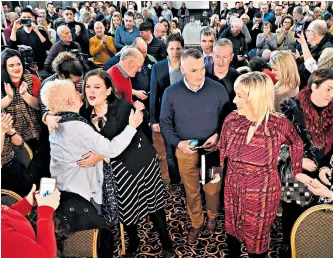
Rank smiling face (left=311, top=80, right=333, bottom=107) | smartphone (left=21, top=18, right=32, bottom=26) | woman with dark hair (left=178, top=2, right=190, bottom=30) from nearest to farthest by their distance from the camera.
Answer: smiling face (left=311, top=80, right=333, bottom=107)
smartphone (left=21, top=18, right=32, bottom=26)
woman with dark hair (left=178, top=2, right=190, bottom=30)

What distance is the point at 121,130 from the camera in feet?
6.95

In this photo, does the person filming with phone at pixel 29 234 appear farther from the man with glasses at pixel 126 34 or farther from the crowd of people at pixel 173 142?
the man with glasses at pixel 126 34

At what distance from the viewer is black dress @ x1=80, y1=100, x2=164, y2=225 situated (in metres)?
2.11

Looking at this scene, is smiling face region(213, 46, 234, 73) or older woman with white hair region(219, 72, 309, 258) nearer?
older woman with white hair region(219, 72, 309, 258)

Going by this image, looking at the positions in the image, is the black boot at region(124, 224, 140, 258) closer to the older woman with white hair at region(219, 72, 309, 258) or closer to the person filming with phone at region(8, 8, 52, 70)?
the older woman with white hair at region(219, 72, 309, 258)

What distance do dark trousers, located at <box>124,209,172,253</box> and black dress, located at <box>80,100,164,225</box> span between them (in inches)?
3.5

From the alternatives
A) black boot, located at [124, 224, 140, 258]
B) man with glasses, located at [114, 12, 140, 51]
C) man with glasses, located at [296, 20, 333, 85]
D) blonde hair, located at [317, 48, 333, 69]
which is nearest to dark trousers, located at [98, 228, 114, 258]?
black boot, located at [124, 224, 140, 258]

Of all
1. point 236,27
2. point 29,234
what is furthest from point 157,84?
point 236,27

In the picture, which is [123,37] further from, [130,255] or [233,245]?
[233,245]

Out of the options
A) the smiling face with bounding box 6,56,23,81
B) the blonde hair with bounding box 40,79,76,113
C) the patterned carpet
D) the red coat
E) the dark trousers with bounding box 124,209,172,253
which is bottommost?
the patterned carpet

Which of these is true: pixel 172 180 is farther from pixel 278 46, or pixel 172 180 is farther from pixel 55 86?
pixel 278 46

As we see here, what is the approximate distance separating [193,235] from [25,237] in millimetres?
1563

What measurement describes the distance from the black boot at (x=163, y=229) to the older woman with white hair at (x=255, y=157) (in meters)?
0.51

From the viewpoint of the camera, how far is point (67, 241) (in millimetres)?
1832
